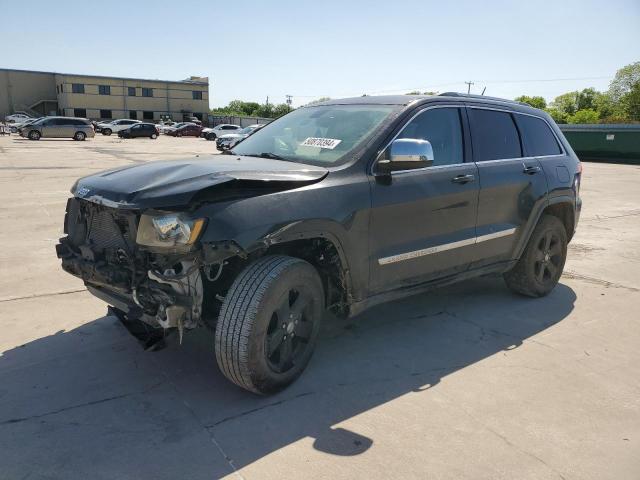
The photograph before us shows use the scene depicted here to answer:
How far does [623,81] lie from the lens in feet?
276

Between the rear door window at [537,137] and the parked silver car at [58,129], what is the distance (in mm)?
Result: 35262

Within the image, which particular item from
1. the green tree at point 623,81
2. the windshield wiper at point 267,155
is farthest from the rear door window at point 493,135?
the green tree at point 623,81

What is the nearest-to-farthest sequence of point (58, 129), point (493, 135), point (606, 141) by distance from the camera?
point (493, 135) < point (606, 141) < point (58, 129)

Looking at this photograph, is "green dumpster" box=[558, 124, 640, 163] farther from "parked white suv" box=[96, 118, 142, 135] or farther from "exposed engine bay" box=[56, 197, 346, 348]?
"parked white suv" box=[96, 118, 142, 135]

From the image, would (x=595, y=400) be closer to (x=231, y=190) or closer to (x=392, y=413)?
(x=392, y=413)

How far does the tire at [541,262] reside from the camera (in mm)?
4910

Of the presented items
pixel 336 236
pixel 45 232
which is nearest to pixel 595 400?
pixel 336 236

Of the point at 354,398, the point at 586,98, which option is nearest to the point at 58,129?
the point at 354,398

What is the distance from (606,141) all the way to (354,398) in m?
32.0

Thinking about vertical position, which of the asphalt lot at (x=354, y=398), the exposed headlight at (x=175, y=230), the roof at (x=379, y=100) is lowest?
the asphalt lot at (x=354, y=398)

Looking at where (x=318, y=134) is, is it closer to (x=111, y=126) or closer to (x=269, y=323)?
(x=269, y=323)

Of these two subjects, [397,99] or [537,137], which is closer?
[397,99]

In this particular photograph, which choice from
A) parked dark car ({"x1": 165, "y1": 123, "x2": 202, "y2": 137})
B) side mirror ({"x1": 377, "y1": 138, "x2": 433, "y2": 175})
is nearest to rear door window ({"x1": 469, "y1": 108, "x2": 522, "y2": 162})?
side mirror ({"x1": 377, "y1": 138, "x2": 433, "y2": 175})

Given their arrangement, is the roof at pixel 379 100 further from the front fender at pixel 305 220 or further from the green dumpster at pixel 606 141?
the green dumpster at pixel 606 141
